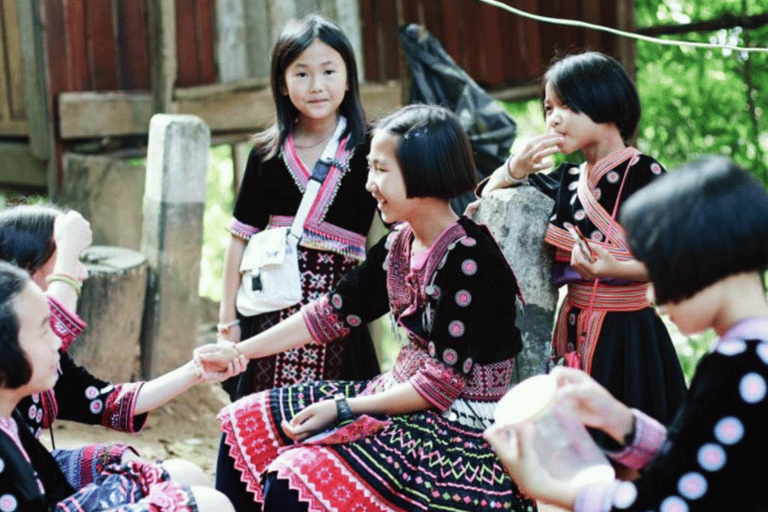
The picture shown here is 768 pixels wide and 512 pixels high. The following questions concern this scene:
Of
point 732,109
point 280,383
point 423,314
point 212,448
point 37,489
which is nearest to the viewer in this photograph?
point 37,489

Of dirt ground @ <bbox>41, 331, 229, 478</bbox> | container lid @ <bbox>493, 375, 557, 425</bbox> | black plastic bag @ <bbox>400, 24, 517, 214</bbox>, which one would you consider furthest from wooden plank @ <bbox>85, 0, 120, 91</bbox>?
container lid @ <bbox>493, 375, 557, 425</bbox>

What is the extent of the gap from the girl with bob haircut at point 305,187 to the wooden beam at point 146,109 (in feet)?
11.1

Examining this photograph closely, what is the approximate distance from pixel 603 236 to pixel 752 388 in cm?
146

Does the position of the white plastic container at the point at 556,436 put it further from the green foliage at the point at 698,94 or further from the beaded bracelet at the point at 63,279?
the green foliage at the point at 698,94

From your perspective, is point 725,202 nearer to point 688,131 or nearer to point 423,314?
point 423,314

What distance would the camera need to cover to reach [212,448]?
5730mm

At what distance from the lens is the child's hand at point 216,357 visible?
3596mm

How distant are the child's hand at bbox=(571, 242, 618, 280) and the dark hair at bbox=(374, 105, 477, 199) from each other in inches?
17.5

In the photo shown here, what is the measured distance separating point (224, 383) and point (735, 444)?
2.47 metres

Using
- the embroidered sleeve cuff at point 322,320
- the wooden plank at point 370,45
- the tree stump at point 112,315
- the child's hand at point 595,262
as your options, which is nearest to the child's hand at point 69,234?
the embroidered sleeve cuff at point 322,320

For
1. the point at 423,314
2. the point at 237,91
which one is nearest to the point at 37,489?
the point at 423,314

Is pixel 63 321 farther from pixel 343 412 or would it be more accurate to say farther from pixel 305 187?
pixel 305 187

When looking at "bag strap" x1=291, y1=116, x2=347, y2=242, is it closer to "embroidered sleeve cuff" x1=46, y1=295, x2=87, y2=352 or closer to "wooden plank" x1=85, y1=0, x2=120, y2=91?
"embroidered sleeve cuff" x1=46, y1=295, x2=87, y2=352

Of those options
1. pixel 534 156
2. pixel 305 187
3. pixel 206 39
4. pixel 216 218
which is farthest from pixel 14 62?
pixel 534 156
